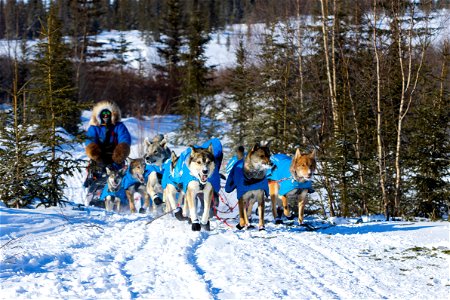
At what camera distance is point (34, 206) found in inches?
388

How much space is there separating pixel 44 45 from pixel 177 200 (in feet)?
16.9

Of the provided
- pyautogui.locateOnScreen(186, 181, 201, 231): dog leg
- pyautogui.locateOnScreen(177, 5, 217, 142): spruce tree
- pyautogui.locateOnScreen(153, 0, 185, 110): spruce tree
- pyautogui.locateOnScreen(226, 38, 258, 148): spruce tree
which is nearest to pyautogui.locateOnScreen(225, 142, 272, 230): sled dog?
pyautogui.locateOnScreen(186, 181, 201, 231): dog leg

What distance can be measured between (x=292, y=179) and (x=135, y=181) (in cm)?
376

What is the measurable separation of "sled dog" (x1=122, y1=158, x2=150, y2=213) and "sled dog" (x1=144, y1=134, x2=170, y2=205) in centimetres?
44

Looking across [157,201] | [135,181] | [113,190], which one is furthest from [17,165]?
[157,201]

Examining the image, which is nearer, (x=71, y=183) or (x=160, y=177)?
(x=160, y=177)

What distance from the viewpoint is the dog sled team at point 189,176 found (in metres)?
7.55

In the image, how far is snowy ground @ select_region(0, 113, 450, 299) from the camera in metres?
3.97

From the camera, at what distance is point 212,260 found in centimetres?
520

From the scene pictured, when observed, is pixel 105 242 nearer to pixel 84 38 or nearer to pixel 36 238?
pixel 36 238

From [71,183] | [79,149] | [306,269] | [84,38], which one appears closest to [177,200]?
[306,269]

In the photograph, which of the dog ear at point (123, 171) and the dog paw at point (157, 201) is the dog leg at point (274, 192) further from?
the dog ear at point (123, 171)

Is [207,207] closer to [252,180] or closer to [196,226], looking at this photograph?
[196,226]

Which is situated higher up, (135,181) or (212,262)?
(135,181)
